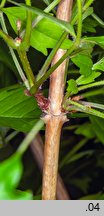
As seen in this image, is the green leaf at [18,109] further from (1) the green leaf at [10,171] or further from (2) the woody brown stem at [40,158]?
(1) the green leaf at [10,171]

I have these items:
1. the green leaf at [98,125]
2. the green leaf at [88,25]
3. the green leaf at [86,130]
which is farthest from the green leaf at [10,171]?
the green leaf at [86,130]

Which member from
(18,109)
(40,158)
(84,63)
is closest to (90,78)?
(84,63)

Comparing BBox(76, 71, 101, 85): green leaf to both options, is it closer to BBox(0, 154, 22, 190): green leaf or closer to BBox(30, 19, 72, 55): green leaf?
BBox(30, 19, 72, 55): green leaf

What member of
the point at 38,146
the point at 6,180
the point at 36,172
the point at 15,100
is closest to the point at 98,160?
the point at 36,172

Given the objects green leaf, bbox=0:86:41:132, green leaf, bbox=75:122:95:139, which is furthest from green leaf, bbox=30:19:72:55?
green leaf, bbox=75:122:95:139

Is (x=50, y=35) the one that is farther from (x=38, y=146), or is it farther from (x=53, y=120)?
(x=38, y=146)

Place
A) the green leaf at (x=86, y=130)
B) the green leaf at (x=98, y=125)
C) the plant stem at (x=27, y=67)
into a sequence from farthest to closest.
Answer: the green leaf at (x=86, y=130) < the green leaf at (x=98, y=125) < the plant stem at (x=27, y=67)

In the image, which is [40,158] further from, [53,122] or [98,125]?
[53,122]
